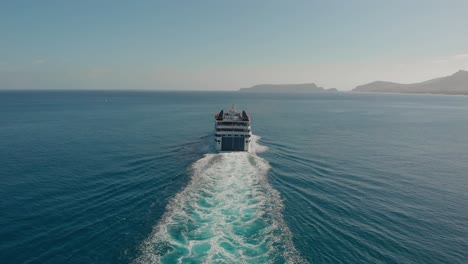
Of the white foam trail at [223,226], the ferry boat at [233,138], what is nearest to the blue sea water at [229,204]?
the white foam trail at [223,226]

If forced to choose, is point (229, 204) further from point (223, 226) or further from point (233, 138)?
point (233, 138)

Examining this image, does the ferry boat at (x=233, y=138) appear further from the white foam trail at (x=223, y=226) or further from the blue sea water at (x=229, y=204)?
the white foam trail at (x=223, y=226)

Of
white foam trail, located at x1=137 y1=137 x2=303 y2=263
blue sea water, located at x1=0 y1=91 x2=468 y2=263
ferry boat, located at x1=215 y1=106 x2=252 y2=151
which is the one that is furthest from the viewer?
ferry boat, located at x1=215 y1=106 x2=252 y2=151

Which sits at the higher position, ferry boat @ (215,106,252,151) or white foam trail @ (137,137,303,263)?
ferry boat @ (215,106,252,151)

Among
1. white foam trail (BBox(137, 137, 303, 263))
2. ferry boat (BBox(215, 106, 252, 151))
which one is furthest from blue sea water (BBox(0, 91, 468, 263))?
ferry boat (BBox(215, 106, 252, 151))

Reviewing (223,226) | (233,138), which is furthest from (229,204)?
(233,138)

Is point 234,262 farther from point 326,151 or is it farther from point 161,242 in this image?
point 326,151

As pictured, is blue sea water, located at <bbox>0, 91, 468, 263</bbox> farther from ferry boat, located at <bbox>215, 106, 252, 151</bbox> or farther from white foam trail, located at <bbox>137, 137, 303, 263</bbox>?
ferry boat, located at <bbox>215, 106, 252, 151</bbox>

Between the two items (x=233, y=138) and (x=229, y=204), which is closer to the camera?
(x=229, y=204)


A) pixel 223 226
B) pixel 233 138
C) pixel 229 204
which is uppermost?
pixel 233 138
